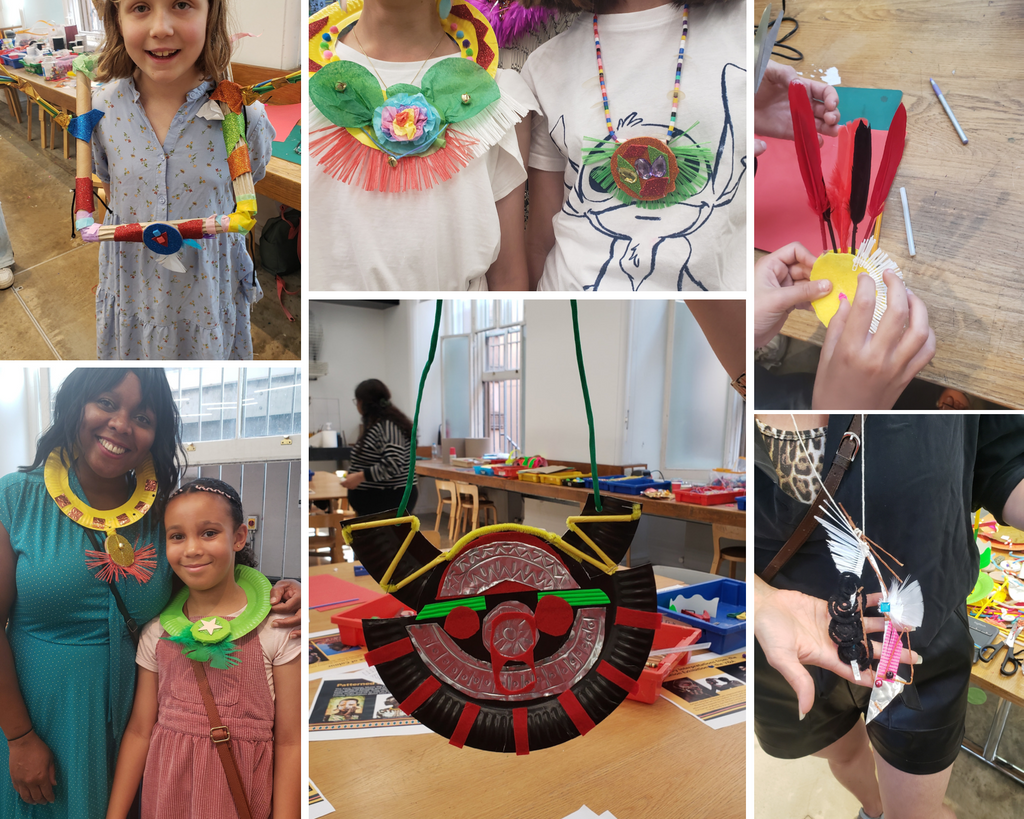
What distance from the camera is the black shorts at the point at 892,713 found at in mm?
1043

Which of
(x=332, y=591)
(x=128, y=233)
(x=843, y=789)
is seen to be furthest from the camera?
(x=843, y=789)

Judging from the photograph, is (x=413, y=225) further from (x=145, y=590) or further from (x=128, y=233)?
(x=145, y=590)

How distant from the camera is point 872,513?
1.01 m

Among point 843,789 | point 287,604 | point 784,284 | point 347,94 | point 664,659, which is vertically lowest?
point 843,789

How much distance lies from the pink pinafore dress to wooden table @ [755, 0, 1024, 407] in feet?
3.08

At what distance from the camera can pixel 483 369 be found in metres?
0.92

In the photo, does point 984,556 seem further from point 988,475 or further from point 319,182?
point 319,182

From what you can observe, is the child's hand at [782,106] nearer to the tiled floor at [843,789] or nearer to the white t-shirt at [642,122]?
the white t-shirt at [642,122]

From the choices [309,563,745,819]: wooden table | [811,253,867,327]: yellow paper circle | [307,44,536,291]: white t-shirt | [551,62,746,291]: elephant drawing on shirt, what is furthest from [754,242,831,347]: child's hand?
[309,563,745,819]: wooden table

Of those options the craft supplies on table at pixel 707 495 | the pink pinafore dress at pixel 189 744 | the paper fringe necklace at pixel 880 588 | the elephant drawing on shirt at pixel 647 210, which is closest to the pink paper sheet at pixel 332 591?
the pink pinafore dress at pixel 189 744

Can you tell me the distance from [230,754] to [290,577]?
0.25 m

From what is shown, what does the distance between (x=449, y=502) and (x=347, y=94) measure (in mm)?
528

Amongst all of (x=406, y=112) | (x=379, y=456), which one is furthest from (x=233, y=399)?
(x=406, y=112)

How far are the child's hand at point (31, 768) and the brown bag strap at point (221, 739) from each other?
22 cm
